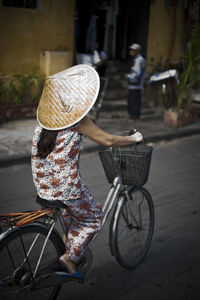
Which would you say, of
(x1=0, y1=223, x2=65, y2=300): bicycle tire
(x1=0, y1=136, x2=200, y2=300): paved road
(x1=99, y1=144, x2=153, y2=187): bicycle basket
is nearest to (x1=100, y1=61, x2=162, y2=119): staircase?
(x1=0, y1=136, x2=200, y2=300): paved road

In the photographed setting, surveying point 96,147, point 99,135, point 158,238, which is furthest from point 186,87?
point 99,135

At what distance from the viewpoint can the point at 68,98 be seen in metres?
2.63

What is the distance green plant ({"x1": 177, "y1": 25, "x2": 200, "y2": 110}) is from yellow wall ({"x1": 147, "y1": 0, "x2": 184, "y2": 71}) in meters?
2.30

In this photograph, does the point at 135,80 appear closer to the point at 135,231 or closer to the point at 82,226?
the point at 135,231

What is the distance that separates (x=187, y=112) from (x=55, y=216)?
23.9 ft

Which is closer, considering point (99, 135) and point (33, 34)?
point (99, 135)

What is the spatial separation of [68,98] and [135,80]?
6.96 m

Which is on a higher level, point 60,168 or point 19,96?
point 60,168

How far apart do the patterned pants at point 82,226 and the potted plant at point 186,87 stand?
6637mm

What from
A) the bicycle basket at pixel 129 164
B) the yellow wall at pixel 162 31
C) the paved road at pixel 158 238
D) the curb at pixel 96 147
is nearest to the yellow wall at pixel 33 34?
the yellow wall at pixel 162 31

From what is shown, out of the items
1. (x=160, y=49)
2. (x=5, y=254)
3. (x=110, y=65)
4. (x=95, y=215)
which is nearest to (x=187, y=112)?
(x=160, y=49)

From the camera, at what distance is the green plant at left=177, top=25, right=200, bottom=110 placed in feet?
28.6

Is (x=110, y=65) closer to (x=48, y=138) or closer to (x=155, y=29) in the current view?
(x=155, y=29)

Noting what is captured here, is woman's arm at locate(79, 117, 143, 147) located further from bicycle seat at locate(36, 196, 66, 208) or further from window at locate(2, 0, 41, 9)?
window at locate(2, 0, 41, 9)
